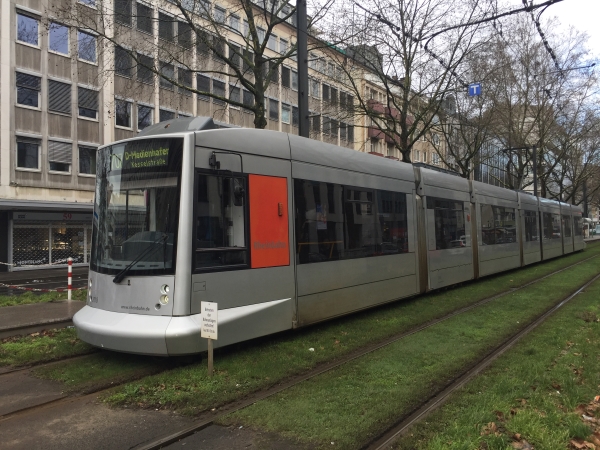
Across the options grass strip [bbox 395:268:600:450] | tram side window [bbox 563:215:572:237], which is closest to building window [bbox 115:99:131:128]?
tram side window [bbox 563:215:572:237]

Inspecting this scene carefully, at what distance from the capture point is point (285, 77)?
123ft

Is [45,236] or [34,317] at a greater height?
[45,236]

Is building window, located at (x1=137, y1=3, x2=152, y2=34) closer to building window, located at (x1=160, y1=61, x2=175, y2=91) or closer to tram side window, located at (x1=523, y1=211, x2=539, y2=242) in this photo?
building window, located at (x1=160, y1=61, x2=175, y2=91)

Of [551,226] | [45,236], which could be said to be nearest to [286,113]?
[45,236]

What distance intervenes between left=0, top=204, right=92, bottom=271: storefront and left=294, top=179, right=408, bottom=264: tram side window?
19.8m

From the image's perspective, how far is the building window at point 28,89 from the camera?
81.0ft

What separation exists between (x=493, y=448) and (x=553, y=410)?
3.55 ft

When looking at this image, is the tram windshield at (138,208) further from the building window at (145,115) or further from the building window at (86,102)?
the building window at (145,115)

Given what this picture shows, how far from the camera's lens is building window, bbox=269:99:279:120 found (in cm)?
3741

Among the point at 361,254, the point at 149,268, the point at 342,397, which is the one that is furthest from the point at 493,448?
the point at 361,254

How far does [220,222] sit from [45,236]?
80.3 feet

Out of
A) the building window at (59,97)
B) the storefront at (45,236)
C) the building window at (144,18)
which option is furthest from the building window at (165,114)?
the building window at (144,18)

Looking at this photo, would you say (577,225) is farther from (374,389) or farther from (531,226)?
(374,389)

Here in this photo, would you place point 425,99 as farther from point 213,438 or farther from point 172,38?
point 213,438
